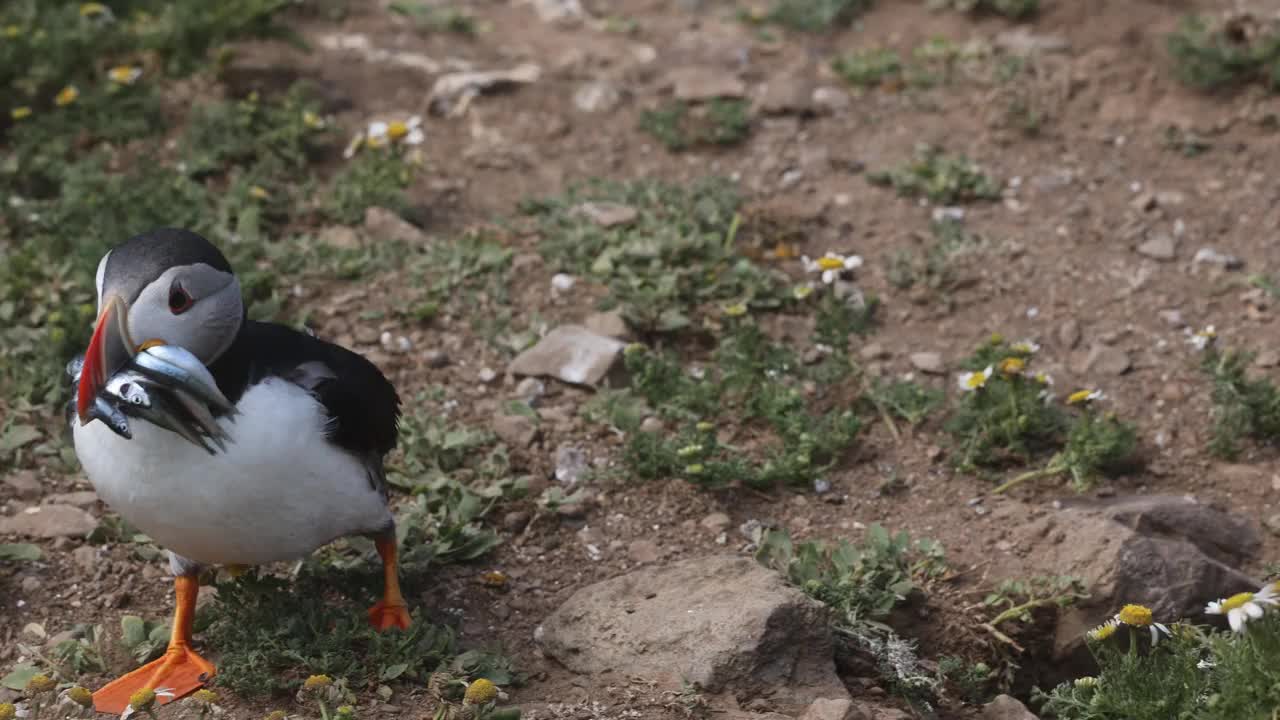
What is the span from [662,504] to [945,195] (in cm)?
224

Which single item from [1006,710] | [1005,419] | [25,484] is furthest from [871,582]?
[25,484]

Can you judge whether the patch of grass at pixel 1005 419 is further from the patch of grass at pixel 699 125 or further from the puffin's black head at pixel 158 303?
the puffin's black head at pixel 158 303

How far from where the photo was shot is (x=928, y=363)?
521 cm

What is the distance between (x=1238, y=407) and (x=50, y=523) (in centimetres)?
378

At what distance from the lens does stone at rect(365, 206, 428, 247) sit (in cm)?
Answer: 576

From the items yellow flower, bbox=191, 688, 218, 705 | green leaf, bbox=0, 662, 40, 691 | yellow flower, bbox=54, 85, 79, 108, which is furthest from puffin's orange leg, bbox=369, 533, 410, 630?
yellow flower, bbox=54, 85, 79, 108

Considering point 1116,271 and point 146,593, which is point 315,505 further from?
point 1116,271

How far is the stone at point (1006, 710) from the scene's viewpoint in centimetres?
369

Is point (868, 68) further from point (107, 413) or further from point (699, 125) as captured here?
point (107, 413)

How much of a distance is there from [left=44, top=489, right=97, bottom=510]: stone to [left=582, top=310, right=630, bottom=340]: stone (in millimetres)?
1784

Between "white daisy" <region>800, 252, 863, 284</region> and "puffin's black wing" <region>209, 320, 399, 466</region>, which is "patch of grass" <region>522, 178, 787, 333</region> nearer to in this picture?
"white daisy" <region>800, 252, 863, 284</region>

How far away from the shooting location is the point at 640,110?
22.0 ft

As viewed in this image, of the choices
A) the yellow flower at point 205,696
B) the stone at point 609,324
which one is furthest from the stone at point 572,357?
the yellow flower at point 205,696

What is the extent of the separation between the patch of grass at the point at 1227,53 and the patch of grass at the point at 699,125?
196 cm
